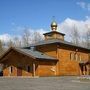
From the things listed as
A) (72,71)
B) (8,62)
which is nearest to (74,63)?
(72,71)

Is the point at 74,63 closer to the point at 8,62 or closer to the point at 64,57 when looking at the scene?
the point at 64,57

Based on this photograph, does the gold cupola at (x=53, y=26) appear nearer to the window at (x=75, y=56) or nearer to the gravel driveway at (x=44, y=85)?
the window at (x=75, y=56)

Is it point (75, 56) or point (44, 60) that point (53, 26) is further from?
point (44, 60)

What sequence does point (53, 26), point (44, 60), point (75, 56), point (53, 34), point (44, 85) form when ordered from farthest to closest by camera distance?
point (53, 26)
point (53, 34)
point (75, 56)
point (44, 60)
point (44, 85)

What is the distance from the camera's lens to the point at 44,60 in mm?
41500

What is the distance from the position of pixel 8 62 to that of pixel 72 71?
11367 millimetres

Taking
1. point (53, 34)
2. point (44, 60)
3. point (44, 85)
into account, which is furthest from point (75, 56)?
point (44, 85)

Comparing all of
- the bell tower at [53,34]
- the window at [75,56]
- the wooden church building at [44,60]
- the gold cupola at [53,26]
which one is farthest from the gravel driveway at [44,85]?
the gold cupola at [53,26]

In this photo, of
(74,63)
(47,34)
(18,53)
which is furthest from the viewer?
(47,34)

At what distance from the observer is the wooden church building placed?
4106 centimetres

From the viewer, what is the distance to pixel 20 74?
140 ft

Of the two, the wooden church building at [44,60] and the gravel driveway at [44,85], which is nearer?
the gravel driveway at [44,85]

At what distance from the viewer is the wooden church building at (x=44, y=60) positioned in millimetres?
41062

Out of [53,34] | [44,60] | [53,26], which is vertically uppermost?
[53,26]
